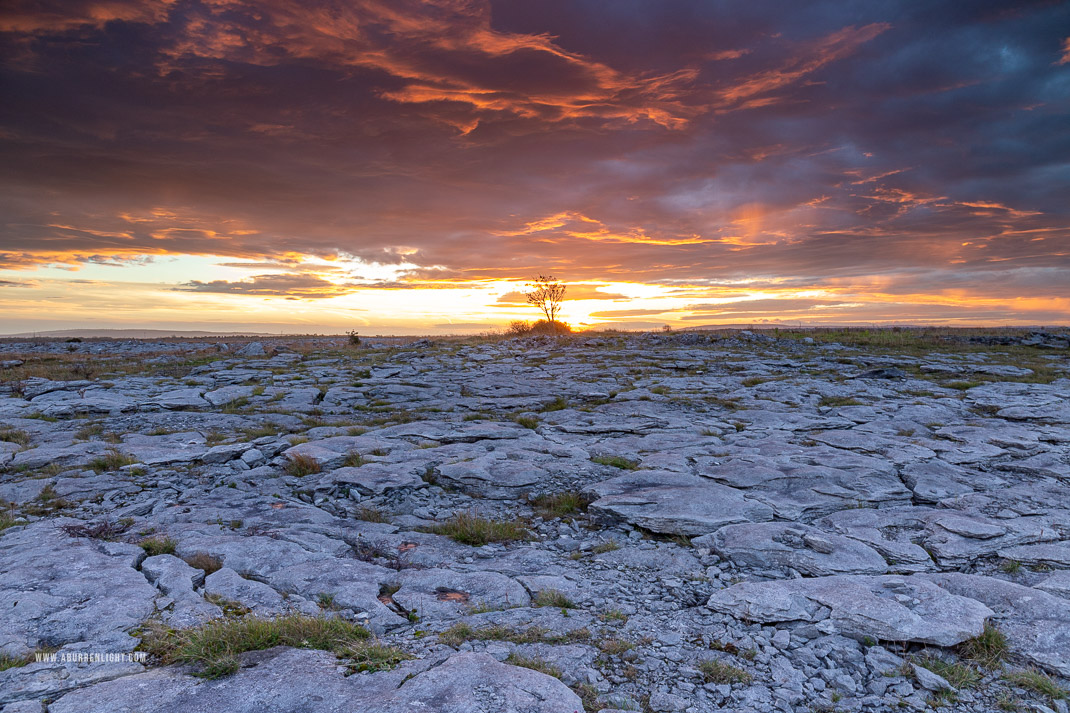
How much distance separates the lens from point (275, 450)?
1146cm

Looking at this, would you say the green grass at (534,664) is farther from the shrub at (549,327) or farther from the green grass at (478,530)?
the shrub at (549,327)

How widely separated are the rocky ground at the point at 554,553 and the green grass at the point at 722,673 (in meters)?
0.02

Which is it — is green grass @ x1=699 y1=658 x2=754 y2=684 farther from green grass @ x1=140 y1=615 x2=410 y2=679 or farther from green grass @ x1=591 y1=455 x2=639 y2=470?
green grass @ x1=591 y1=455 x2=639 y2=470

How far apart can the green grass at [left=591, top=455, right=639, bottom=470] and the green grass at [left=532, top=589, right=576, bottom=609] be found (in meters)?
4.71

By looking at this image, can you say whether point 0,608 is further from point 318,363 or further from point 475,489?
point 318,363

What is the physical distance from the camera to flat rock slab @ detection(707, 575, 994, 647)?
16.1 ft

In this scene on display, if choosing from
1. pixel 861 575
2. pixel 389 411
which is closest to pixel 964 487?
pixel 861 575

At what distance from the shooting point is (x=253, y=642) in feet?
14.6

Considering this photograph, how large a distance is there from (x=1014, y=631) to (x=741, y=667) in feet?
8.62

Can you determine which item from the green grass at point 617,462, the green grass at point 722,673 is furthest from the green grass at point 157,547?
the green grass at point 617,462

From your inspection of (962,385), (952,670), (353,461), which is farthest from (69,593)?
(962,385)

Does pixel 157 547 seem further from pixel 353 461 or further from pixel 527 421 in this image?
pixel 527 421

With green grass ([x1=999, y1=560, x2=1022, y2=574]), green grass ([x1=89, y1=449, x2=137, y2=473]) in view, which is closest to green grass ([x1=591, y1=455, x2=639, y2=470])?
green grass ([x1=999, y1=560, x2=1022, y2=574])

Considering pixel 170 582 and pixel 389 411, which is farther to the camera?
pixel 389 411
